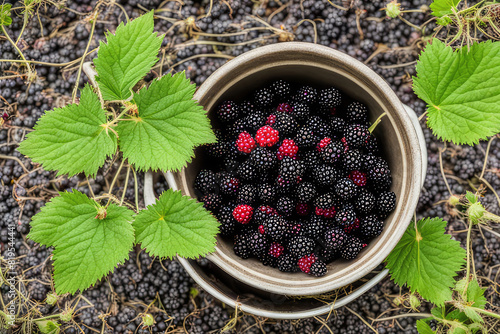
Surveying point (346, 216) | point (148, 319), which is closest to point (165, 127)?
point (346, 216)

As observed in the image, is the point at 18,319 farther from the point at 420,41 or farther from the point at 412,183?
the point at 420,41

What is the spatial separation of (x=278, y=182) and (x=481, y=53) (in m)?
0.81

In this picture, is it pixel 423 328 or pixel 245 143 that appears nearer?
pixel 245 143

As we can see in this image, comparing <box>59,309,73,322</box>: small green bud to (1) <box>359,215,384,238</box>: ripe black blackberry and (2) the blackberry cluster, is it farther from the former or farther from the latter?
(1) <box>359,215,384,238</box>: ripe black blackberry

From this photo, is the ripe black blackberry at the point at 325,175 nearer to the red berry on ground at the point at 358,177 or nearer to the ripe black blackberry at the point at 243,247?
the red berry on ground at the point at 358,177

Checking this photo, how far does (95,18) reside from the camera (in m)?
1.82

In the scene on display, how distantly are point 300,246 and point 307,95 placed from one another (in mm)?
544

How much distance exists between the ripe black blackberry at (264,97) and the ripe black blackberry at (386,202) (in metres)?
0.52

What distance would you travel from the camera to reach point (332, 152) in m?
1.36

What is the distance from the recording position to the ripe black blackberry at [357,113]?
4.73 ft

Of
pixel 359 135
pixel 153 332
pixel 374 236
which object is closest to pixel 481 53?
pixel 359 135

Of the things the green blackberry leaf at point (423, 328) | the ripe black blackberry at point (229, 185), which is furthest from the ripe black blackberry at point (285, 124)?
the green blackberry leaf at point (423, 328)

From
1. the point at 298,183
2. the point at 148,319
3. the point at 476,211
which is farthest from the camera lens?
the point at 148,319

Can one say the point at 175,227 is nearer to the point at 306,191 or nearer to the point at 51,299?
the point at 306,191
